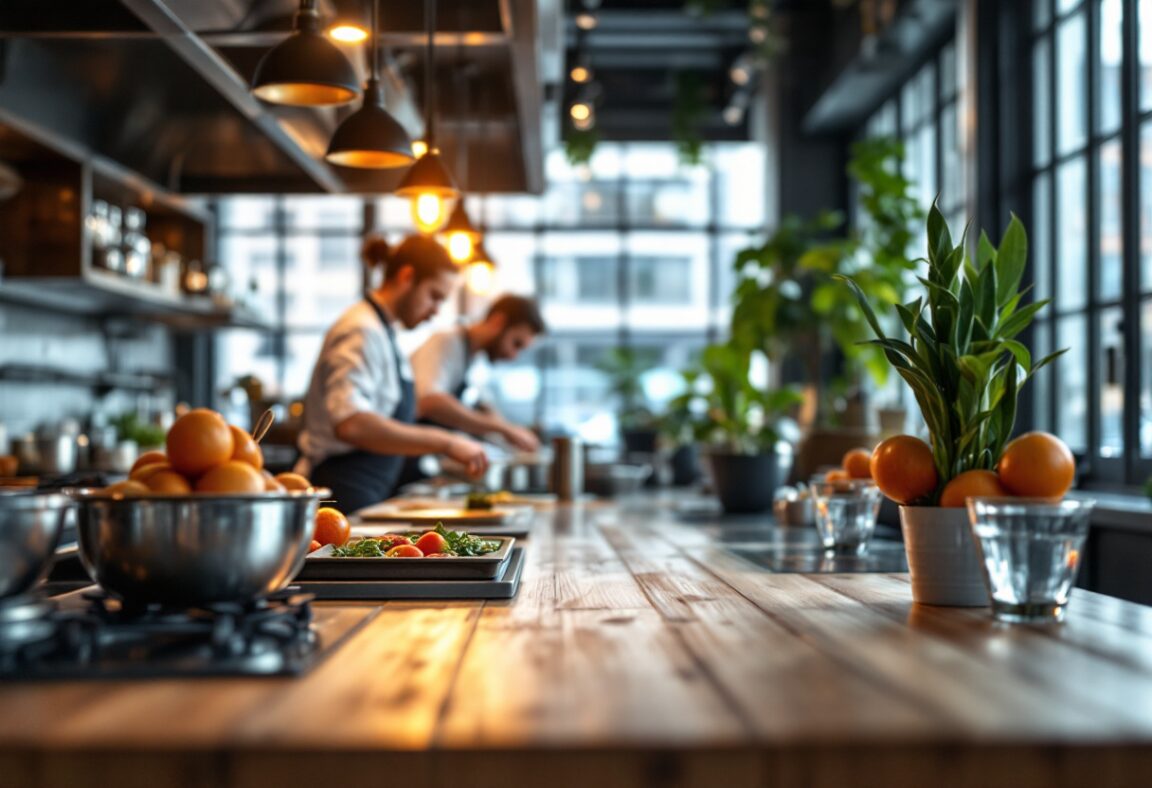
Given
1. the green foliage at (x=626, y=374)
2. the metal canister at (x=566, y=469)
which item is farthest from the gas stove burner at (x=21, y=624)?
the green foliage at (x=626, y=374)

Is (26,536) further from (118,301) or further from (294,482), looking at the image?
(118,301)

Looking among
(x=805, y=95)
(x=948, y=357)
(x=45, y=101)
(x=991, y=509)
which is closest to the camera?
(x=991, y=509)

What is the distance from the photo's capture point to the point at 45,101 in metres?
4.59

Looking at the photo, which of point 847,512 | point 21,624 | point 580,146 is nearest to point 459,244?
point 847,512

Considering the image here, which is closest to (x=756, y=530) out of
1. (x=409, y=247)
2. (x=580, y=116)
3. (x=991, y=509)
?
(x=991, y=509)

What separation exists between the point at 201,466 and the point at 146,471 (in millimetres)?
57

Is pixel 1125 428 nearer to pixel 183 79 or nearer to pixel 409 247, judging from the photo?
pixel 409 247

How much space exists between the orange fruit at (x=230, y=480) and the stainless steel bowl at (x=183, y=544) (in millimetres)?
43

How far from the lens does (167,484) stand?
1058 mm

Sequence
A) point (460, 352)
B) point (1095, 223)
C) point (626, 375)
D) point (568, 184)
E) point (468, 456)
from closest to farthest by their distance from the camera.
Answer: point (468, 456)
point (1095, 223)
point (460, 352)
point (626, 375)
point (568, 184)

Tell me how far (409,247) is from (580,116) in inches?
167

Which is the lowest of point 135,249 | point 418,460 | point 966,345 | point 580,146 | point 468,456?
point 418,460

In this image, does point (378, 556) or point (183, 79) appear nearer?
point (378, 556)

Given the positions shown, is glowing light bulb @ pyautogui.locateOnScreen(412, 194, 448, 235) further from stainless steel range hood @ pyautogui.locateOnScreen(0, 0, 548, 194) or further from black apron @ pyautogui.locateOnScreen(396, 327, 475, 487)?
black apron @ pyautogui.locateOnScreen(396, 327, 475, 487)
